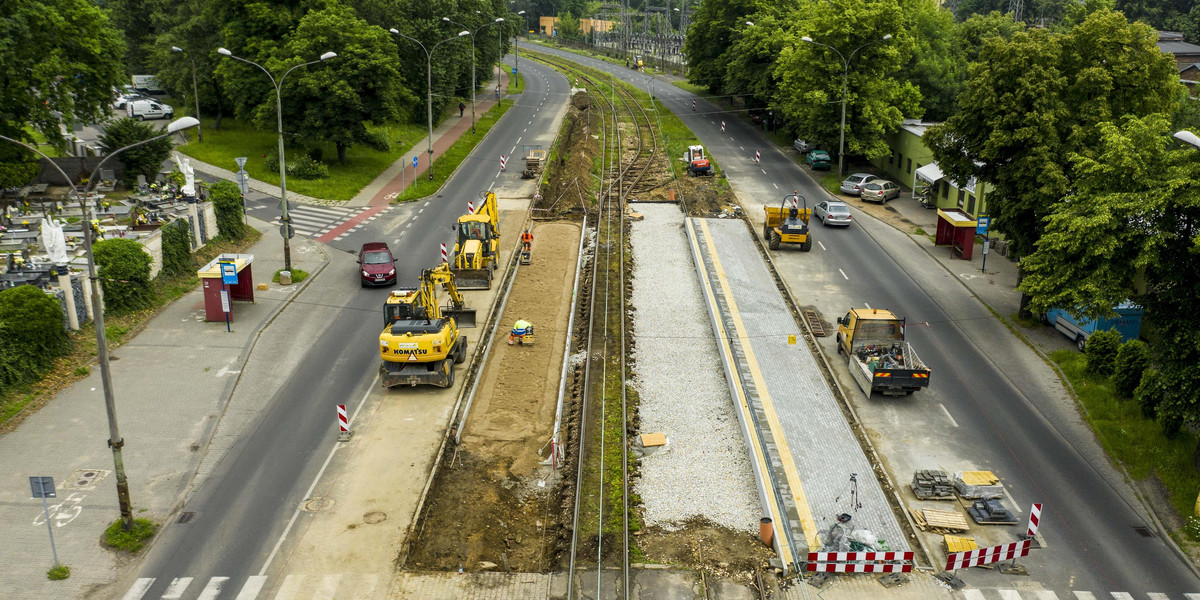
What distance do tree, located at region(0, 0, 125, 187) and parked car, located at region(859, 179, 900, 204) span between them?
1757 inches

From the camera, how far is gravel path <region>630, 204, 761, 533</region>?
933 inches

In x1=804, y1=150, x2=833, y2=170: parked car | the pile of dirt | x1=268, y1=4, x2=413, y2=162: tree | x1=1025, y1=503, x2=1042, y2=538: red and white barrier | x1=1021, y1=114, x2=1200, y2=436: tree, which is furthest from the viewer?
x1=804, y1=150, x2=833, y2=170: parked car

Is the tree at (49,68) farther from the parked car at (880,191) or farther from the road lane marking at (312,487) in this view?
the parked car at (880,191)

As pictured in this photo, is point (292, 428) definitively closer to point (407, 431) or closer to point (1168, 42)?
point (407, 431)

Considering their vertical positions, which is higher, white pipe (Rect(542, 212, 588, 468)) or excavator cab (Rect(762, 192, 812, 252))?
excavator cab (Rect(762, 192, 812, 252))

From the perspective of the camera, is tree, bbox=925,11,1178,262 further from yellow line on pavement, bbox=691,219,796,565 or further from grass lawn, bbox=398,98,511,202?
grass lawn, bbox=398,98,511,202

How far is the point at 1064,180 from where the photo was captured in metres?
34.6

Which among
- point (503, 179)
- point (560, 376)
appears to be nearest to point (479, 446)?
point (560, 376)

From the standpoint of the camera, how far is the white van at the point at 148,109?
238ft

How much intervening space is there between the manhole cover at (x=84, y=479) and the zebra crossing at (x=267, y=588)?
506 centimetres

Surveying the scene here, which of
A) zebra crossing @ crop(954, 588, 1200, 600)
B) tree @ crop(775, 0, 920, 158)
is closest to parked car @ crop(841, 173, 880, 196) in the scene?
tree @ crop(775, 0, 920, 158)

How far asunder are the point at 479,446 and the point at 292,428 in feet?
18.9

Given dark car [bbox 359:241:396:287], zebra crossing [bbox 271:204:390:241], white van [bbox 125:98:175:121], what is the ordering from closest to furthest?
dark car [bbox 359:241:396:287] < zebra crossing [bbox 271:204:390:241] < white van [bbox 125:98:175:121]

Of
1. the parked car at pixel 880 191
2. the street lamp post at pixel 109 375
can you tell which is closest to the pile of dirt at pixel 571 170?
the parked car at pixel 880 191
